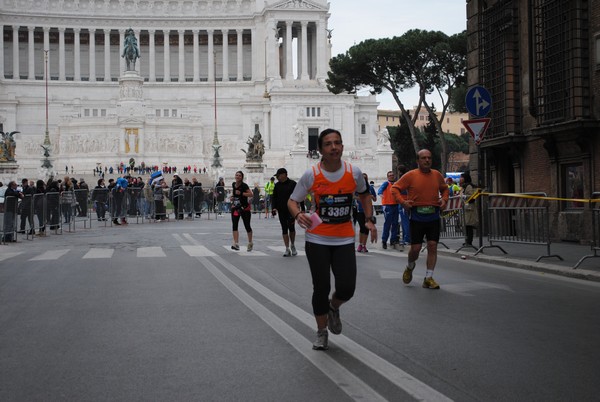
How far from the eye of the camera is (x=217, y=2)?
374 feet

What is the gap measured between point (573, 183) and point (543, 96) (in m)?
2.21

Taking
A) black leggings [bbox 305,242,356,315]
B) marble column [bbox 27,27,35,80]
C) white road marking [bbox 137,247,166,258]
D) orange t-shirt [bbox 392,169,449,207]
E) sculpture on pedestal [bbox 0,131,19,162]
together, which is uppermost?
marble column [bbox 27,27,35,80]

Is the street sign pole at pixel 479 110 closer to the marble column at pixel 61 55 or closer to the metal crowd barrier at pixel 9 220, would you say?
the metal crowd barrier at pixel 9 220

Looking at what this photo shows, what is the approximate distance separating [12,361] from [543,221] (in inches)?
435

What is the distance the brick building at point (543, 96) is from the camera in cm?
1875

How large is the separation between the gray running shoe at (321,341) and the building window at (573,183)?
13365mm

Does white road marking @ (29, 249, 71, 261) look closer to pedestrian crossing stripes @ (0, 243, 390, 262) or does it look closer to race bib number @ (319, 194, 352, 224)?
pedestrian crossing stripes @ (0, 243, 390, 262)

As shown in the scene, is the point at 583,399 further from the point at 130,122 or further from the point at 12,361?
the point at 130,122

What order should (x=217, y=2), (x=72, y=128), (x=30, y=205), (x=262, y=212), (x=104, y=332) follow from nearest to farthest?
(x=104, y=332) → (x=30, y=205) → (x=262, y=212) → (x=72, y=128) → (x=217, y=2)

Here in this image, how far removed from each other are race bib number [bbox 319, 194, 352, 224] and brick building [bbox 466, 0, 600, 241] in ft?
39.8

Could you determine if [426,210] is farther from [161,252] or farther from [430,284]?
[161,252]

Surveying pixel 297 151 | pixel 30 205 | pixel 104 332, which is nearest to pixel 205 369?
pixel 104 332

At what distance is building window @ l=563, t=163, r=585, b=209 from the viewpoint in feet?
63.5

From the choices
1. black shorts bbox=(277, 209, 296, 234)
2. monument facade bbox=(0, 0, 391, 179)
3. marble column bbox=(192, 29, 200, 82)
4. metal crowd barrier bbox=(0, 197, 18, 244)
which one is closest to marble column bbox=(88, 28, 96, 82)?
monument facade bbox=(0, 0, 391, 179)
